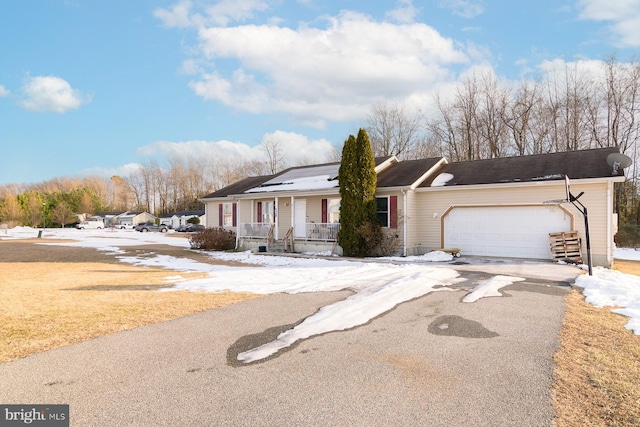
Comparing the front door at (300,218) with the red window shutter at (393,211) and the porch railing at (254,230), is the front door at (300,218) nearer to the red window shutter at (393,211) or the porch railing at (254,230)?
the porch railing at (254,230)

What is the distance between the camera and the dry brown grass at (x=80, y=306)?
4.92m

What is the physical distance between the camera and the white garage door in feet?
44.9

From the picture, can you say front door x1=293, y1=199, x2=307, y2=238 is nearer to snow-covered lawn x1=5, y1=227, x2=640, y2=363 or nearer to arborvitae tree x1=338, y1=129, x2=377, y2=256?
arborvitae tree x1=338, y1=129, x2=377, y2=256

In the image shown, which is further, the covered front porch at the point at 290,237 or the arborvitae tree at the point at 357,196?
the covered front porch at the point at 290,237

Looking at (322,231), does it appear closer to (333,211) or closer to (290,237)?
(333,211)

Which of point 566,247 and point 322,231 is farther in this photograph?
point 322,231

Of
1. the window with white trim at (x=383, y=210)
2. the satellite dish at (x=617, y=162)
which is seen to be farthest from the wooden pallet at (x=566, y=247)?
the window with white trim at (x=383, y=210)

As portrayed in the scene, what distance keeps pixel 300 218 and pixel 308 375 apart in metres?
15.4

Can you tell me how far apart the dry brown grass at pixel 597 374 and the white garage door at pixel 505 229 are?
8.86 metres

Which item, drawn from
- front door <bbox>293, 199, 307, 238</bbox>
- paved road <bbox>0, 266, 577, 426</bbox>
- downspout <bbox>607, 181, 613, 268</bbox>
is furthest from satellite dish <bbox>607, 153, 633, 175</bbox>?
front door <bbox>293, 199, 307, 238</bbox>

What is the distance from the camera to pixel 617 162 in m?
12.4

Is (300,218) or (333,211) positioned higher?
(333,211)

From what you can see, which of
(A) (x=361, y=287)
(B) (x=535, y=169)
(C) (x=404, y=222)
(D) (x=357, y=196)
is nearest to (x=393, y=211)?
(C) (x=404, y=222)

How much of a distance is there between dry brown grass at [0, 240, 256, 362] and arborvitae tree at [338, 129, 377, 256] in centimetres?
722
